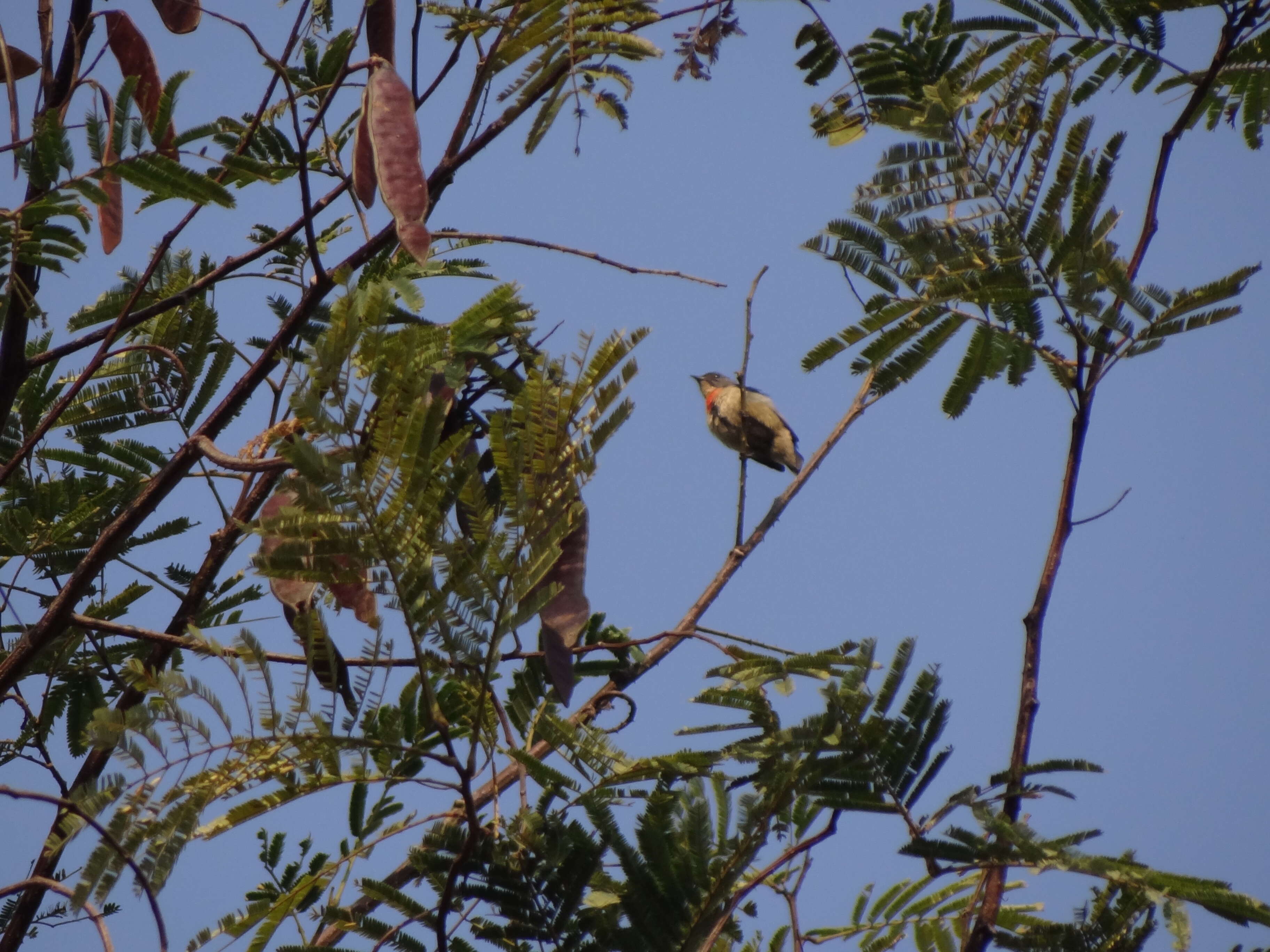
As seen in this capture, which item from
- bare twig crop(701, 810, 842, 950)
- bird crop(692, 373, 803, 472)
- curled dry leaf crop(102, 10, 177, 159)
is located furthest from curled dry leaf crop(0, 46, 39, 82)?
bird crop(692, 373, 803, 472)

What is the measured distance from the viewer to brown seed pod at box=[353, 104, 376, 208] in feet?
7.18

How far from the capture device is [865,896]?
284 centimetres

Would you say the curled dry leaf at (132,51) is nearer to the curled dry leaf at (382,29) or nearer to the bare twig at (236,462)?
the curled dry leaf at (382,29)

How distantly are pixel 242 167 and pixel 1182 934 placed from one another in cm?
215

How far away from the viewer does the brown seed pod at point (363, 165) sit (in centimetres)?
219

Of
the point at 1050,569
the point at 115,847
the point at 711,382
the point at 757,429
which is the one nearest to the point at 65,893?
the point at 115,847

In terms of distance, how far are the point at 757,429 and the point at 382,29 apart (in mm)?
4274

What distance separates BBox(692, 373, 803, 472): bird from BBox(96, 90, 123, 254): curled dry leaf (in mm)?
4335

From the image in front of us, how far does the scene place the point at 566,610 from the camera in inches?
79.4

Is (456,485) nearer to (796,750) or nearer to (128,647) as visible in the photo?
(796,750)

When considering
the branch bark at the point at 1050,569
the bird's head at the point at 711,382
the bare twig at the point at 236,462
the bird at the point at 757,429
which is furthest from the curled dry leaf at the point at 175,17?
the bird's head at the point at 711,382

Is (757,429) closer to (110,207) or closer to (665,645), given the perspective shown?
(665,645)

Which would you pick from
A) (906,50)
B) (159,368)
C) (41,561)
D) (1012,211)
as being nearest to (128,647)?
(41,561)

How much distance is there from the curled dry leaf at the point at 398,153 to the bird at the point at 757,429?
4.39m
